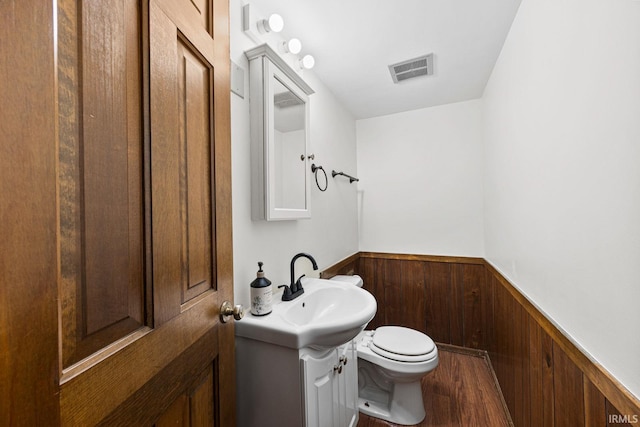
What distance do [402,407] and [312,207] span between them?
1338 mm

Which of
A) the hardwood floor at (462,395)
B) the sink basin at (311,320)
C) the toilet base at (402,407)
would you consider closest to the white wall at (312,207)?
the sink basin at (311,320)

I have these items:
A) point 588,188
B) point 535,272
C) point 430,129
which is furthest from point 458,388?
point 430,129

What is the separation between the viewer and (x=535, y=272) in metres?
1.10

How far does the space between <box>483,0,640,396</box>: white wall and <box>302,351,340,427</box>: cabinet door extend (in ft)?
2.74

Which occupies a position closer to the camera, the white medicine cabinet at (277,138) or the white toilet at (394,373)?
the white medicine cabinet at (277,138)

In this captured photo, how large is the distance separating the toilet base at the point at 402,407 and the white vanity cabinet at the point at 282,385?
0.68m

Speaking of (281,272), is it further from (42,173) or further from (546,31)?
(546,31)

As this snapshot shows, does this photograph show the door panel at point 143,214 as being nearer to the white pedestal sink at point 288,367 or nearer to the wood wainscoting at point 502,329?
the white pedestal sink at point 288,367

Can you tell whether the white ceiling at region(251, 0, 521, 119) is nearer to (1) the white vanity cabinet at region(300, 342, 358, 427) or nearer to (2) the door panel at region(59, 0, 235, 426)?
(2) the door panel at region(59, 0, 235, 426)

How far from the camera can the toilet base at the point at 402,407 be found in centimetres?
152

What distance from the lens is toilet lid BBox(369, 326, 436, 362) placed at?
1498 mm

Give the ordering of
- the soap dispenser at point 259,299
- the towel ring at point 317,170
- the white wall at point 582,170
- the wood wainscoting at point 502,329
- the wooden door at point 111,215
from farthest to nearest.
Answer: the towel ring at point 317,170 < the soap dispenser at point 259,299 < the wood wainscoting at point 502,329 < the white wall at point 582,170 < the wooden door at point 111,215

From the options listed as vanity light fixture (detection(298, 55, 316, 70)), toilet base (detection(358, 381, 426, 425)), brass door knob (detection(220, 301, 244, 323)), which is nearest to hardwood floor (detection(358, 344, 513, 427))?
toilet base (detection(358, 381, 426, 425))

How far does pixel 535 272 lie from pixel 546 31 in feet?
3.11
